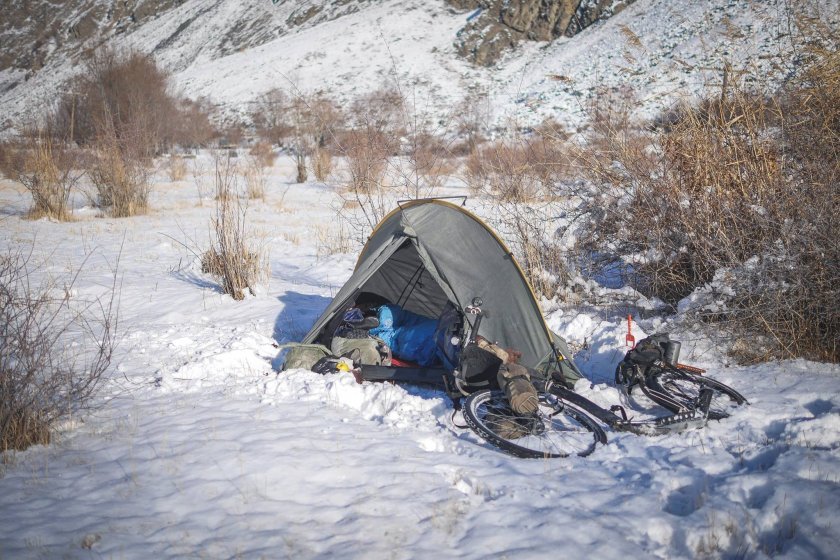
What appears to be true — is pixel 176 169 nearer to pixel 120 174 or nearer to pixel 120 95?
pixel 120 95

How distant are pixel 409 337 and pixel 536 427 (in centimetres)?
199

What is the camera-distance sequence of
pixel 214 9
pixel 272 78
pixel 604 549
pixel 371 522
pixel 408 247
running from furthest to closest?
pixel 214 9 < pixel 272 78 < pixel 408 247 < pixel 371 522 < pixel 604 549

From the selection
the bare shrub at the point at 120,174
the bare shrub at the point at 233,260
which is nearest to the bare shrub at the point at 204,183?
the bare shrub at the point at 120,174

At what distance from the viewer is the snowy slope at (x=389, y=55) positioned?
23.3 meters

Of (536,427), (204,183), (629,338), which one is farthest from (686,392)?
(204,183)

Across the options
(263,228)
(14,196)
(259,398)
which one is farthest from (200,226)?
(259,398)

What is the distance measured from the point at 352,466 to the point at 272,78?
1363 inches

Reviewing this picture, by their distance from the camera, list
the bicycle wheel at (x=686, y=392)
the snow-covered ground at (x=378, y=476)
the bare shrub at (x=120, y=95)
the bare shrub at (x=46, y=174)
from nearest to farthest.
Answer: the snow-covered ground at (x=378, y=476), the bicycle wheel at (x=686, y=392), the bare shrub at (x=46, y=174), the bare shrub at (x=120, y=95)

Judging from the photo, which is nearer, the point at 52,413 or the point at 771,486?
the point at 771,486

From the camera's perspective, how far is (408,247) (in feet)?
19.8

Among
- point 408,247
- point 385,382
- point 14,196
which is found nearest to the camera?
point 385,382

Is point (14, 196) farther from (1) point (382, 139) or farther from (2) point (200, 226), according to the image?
(1) point (382, 139)

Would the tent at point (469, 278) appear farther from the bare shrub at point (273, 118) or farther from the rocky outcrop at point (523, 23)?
the rocky outcrop at point (523, 23)

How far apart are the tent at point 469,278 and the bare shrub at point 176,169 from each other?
1475 centimetres
